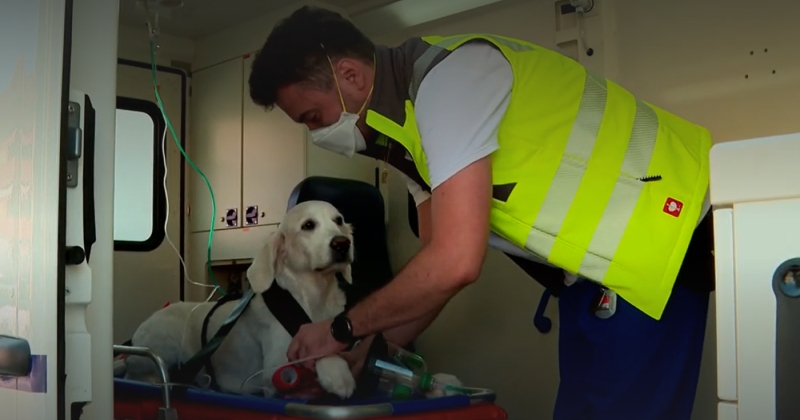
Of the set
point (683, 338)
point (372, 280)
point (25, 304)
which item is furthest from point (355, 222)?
point (25, 304)

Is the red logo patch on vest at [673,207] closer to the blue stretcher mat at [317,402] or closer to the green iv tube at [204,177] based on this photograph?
the blue stretcher mat at [317,402]

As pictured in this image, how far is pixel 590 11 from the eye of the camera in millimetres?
2617

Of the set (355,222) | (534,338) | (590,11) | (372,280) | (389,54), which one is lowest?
(534,338)

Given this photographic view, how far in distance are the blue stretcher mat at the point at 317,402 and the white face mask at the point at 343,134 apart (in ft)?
2.49

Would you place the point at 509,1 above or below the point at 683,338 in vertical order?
above

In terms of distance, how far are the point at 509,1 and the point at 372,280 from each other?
1.20 meters

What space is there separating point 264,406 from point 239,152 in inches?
77.4

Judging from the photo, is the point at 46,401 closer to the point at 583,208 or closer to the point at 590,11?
the point at 583,208

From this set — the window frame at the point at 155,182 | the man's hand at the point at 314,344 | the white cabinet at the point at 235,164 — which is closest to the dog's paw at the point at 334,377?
the man's hand at the point at 314,344

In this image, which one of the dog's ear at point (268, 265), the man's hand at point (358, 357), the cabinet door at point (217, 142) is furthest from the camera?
the cabinet door at point (217, 142)

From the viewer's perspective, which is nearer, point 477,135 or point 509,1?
point 477,135

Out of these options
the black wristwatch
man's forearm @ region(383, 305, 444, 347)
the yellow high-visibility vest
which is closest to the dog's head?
man's forearm @ region(383, 305, 444, 347)

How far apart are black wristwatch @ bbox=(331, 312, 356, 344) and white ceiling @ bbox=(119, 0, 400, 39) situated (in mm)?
1659

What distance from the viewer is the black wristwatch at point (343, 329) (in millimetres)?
2015
